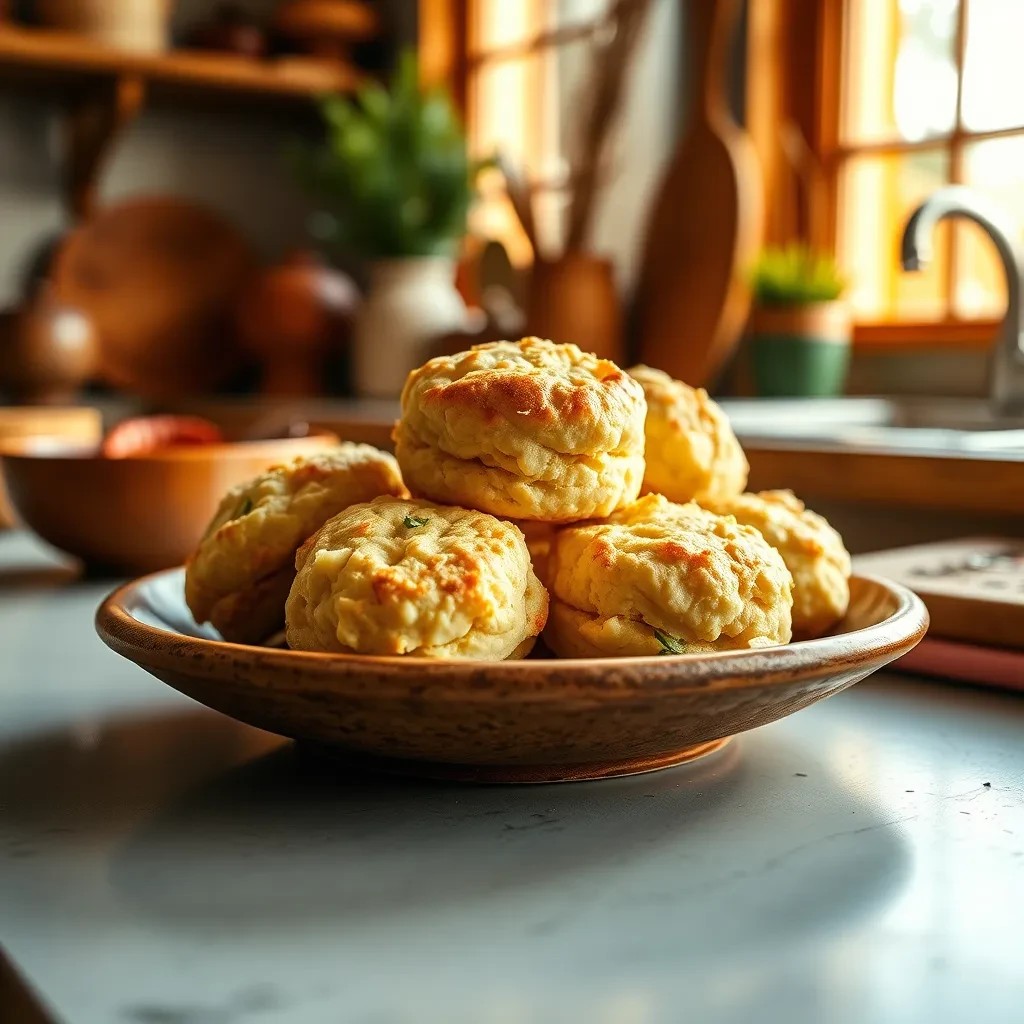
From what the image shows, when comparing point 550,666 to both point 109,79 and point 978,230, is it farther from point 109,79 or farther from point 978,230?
point 109,79

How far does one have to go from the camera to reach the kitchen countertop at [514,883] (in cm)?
41

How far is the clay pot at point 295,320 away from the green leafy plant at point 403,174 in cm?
13

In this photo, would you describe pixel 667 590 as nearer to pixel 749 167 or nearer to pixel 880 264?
pixel 749 167

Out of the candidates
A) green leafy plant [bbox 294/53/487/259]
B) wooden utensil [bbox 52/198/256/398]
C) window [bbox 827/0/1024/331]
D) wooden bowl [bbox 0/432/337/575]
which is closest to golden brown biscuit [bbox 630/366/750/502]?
wooden bowl [bbox 0/432/337/575]

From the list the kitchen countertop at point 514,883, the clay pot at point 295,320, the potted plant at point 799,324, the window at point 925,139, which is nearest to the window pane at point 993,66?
the window at point 925,139

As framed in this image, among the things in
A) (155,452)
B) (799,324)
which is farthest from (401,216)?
(155,452)

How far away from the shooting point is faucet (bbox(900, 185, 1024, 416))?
141 cm

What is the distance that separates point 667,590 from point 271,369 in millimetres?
2322

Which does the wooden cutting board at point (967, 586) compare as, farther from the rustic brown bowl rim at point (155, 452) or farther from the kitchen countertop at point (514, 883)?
the rustic brown bowl rim at point (155, 452)

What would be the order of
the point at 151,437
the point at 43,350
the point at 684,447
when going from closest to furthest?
1. the point at 684,447
2. the point at 151,437
3. the point at 43,350

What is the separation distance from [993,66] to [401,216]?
113cm

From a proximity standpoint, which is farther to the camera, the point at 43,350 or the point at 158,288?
the point at 158,288

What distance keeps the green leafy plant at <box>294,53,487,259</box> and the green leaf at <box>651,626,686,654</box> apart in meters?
2.10

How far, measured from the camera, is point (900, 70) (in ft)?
7.13
